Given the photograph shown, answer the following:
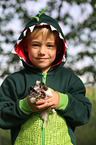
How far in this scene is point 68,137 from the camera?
175cm

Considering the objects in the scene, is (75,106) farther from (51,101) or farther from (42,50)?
(42,50)

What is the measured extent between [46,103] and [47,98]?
0.13ft

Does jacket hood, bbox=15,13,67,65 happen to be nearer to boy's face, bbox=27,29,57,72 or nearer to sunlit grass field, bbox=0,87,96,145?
boy's face, bbox=27,29,57,72

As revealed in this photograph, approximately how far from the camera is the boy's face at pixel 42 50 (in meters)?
1.75

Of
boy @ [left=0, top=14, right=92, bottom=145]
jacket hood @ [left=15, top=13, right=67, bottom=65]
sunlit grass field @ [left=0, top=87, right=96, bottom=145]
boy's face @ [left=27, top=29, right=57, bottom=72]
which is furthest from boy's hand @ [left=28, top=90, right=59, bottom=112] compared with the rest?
sunlit grass field @ [left=0, top=87, right=96, bottom=145]

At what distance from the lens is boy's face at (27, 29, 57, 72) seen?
1746mm

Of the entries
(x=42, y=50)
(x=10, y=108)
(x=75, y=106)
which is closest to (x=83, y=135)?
(x=75, y=106)

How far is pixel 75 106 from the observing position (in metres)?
1.71

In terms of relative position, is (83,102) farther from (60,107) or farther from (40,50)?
(40,50)

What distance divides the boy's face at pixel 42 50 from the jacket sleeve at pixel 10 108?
0.29 metres

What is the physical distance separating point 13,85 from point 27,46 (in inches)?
14.8

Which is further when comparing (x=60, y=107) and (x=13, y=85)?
(x=13, y=85)

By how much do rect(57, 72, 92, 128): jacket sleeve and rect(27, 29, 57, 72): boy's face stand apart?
0.91 feet

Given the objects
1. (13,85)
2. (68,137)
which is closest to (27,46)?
(13,85)
